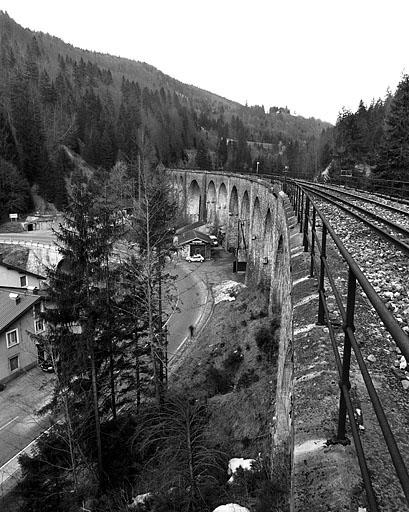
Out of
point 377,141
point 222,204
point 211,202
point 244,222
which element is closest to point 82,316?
point 244,222

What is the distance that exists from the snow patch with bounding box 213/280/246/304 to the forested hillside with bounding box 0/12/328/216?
96.4 feet

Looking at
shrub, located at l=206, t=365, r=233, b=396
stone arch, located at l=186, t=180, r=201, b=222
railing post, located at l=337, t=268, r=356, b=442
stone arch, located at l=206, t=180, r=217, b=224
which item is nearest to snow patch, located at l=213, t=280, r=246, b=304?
shrub, located at l=206, t=365, r=233, b=396

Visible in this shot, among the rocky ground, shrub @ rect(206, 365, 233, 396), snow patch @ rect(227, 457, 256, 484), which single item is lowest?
shrub @ rect(206, 365, 233, 396)

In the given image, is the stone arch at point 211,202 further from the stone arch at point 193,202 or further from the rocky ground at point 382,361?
the rocky ground at point 382,361

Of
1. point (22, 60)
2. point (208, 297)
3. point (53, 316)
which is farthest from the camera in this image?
point (22, 60)

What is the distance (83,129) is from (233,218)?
49336mm

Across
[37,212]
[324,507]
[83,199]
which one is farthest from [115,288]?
[37,212]

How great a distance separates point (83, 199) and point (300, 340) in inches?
489

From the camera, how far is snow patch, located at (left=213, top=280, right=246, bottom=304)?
99.0 feet

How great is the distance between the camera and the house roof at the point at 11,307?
20922mm

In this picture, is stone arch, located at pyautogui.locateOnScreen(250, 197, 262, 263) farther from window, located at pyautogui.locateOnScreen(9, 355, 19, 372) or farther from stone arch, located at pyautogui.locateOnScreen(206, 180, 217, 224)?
stone arch, located at pyautogui.locateOnScreen(206, 180, 217, 224)

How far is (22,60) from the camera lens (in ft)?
342

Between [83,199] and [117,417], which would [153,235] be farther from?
[117,417]

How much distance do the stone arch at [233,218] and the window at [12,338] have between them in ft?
80.8
